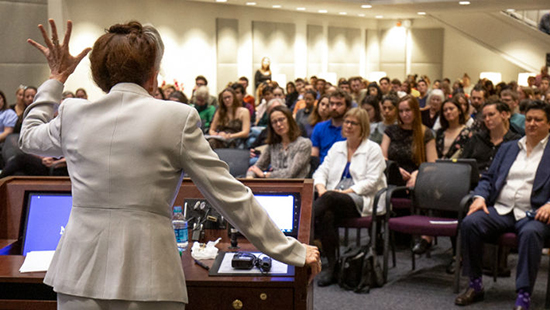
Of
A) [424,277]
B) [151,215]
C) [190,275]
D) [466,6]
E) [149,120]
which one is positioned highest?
[466,6]

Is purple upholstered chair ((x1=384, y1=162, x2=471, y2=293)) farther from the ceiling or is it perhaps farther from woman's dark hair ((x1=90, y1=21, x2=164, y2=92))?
the ceiling

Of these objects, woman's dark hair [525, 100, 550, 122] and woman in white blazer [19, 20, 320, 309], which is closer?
woman in white blazer [19, 20, 320, 309]

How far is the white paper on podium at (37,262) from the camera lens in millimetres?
2553

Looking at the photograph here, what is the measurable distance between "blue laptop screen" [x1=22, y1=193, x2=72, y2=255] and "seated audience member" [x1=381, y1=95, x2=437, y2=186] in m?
3.63

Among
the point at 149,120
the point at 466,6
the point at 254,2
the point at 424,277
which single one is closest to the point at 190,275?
the point at 149,120

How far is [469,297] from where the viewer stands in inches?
185

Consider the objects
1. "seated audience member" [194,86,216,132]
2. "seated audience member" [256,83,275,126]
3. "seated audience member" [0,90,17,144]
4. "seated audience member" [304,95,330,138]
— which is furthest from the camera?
"seated audience member" [256,83,275,126]

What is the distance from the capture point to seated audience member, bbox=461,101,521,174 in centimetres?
581

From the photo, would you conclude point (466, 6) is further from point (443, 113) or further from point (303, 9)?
point (443, 113)

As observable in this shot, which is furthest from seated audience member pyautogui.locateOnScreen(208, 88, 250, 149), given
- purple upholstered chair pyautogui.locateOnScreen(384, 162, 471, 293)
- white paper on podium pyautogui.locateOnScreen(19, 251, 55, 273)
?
white paper on podium pyautogui.locateOnScreen(19, 251, 55, 273)

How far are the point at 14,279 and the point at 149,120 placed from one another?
1022mm

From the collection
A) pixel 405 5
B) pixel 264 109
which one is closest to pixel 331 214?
pixel 264 109

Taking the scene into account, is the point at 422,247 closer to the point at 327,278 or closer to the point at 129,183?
the point at 327,278

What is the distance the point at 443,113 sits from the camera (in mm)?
6613
